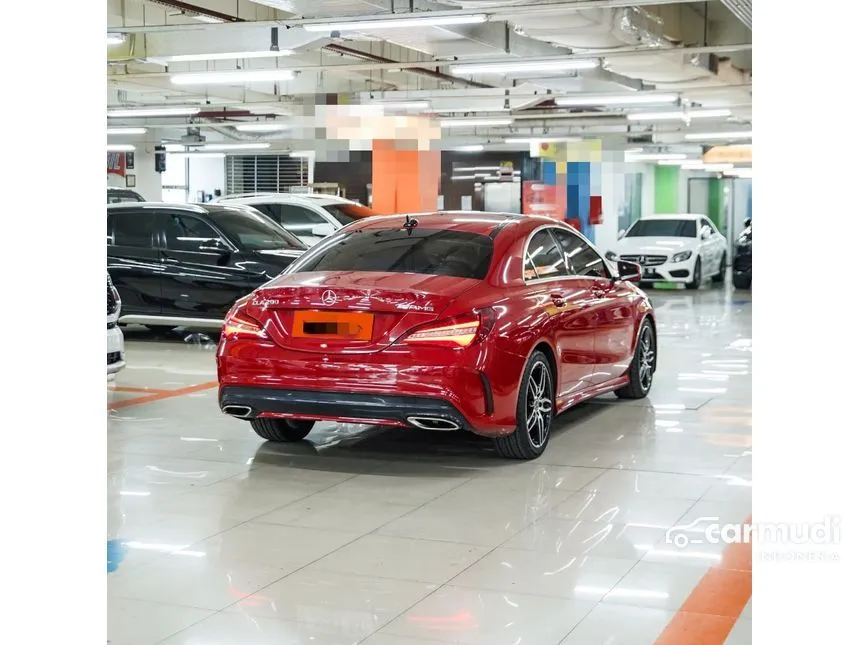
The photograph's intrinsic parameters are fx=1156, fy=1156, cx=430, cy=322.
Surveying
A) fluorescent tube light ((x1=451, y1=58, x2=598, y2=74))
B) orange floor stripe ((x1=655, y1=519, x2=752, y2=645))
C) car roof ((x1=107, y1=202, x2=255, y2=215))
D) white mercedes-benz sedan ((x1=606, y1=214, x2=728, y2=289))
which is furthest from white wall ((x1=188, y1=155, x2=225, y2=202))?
orange floor stripe ((x1=655, y1=519, x2=752, y2=645))

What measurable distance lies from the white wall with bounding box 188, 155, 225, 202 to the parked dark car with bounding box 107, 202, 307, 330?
794 inches

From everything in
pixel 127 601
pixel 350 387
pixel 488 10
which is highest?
pixel 488 10

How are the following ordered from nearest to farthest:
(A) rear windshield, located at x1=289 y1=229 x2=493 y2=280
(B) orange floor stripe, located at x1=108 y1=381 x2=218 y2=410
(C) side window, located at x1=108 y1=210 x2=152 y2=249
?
1. (A) rear windshield, located at x1=289 y1=229 x2=493 y2=280
2. (B) orange floor stripe, located at x1=108 y1=381 x2=218 y2=410
3. (C) side window, located at x1=108 y1=210 x2=152 y2=249

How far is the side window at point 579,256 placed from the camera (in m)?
6.85

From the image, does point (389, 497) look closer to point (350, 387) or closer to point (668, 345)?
point (350, 387)

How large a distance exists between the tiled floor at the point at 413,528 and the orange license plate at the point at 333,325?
715mm

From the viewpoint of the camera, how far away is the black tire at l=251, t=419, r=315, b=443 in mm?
6348

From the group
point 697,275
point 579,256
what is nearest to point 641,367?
point 579,256

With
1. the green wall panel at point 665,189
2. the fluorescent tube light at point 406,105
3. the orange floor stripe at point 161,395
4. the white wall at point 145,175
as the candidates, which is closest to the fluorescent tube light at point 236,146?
the white wall at point 145,175

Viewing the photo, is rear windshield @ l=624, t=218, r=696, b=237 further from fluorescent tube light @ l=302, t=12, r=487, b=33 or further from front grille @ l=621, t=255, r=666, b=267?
fluorescent tube light @ l=302, t=12, r=487, b=33
